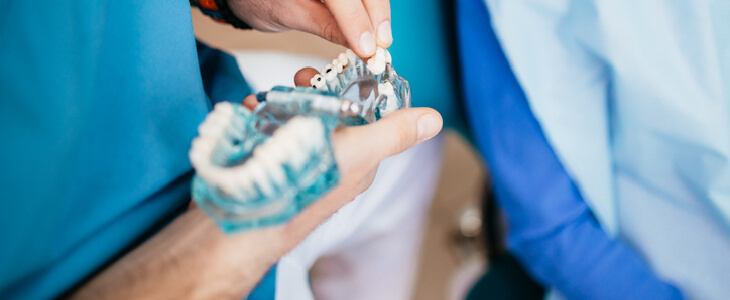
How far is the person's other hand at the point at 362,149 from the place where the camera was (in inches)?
14.7

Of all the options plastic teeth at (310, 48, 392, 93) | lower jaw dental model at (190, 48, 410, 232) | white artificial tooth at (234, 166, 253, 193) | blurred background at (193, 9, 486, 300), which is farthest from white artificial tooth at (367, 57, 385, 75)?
blurred background at (193, 9, 486, 300)

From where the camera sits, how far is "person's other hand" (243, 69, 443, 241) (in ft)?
1.22

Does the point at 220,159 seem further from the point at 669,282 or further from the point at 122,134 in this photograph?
the point at 669,282

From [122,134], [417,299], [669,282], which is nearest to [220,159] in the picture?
[122,134]

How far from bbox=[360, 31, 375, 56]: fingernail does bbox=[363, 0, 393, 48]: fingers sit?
2 centimetres

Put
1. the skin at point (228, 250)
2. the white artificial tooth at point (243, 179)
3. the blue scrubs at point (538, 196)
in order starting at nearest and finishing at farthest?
the white artificial tooth at point (243, 179)
the skin at point (228, 250)
the blue scrubs at point (538, 196)

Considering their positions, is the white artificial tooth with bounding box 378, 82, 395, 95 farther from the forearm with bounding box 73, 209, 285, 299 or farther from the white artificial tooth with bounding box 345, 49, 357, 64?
the forearm with bounding box 73, 209, 285, 299

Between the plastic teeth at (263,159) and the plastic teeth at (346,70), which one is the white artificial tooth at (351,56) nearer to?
the plastic teeth at (346,70)

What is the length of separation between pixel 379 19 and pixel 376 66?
6cm

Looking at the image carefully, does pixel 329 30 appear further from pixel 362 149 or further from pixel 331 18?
pixel 362 149

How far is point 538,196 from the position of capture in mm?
665

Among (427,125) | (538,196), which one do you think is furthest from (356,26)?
(538,196)

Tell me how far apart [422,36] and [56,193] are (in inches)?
21.4

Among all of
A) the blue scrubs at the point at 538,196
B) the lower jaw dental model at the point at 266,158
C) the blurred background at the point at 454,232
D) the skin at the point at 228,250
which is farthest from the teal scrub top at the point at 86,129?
the blurred background at the point at 454,232
